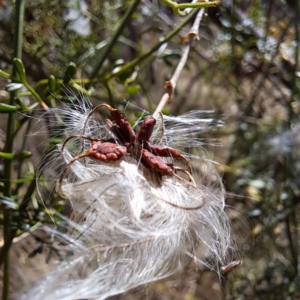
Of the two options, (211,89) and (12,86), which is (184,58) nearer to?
(12,86)

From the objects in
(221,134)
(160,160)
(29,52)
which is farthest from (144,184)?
(221,134)

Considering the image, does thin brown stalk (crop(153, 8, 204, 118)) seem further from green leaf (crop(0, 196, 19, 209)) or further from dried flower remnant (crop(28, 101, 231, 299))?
green leaf (crop(0, 196, 19, 209))

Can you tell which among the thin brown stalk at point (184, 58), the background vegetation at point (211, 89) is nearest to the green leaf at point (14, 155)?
the background vegetation at point (211, 89)

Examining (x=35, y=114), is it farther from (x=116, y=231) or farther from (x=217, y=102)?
(x=217, y=102)

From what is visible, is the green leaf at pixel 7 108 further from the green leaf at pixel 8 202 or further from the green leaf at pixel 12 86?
the green leaf at pixel 8 202

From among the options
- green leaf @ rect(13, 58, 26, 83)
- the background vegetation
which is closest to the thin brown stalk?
the background vegetation

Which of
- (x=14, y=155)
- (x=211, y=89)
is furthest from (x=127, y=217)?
(x=211, y=89)
